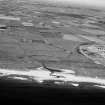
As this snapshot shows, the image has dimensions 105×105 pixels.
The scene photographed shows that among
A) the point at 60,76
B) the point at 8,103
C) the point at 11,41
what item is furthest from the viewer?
the point at 11,41

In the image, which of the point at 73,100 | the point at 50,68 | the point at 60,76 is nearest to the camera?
the point at 73,100

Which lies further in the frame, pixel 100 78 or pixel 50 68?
pixel 50 68

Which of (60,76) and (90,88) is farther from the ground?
(60,76)

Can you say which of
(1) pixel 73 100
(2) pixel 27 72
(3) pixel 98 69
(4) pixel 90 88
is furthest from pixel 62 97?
(3) pixel 98 69

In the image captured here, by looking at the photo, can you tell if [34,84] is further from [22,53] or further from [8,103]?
[22,53]

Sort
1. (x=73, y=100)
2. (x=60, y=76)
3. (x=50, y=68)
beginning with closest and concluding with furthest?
1. (x=73, y=100)
2. (x=60, y=76)
3. (x=50, y=68)

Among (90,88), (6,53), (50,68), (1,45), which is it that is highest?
(1,45)

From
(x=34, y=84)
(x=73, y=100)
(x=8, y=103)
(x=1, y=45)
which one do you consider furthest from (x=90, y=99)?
(x=1, y=45)

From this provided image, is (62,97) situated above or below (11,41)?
below

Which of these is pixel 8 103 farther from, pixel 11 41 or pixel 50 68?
pixel 11 41
